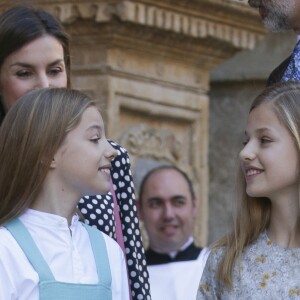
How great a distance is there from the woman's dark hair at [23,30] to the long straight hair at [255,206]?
0.66 m

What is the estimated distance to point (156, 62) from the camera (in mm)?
7516

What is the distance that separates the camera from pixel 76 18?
23.2ft

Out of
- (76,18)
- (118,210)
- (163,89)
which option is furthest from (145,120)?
(118,210)

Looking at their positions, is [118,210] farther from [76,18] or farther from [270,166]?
[76,18]

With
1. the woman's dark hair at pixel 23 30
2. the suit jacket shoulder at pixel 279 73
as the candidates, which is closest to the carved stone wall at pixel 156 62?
the woman's dark hair at pixel 23 30

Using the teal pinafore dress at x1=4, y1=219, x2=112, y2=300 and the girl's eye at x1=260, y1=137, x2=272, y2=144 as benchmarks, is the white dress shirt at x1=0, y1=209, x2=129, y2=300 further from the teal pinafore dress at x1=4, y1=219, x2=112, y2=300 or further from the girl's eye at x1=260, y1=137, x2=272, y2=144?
the girl's eye at x1=260, y1=137, x2=272, y2=144

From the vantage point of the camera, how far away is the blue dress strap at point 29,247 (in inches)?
173

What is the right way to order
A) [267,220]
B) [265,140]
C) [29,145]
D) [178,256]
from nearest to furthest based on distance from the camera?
[29,145] → [265,140] → [267,220] → [178,256]

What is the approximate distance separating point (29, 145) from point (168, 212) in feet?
10.2

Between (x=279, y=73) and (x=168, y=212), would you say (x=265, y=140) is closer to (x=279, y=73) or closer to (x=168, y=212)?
(x=279, y=73)

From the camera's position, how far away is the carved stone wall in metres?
7.11

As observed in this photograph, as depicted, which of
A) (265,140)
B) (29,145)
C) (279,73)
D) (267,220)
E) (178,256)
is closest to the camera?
(29,145)

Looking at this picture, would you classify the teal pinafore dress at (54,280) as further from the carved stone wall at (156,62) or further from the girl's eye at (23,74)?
the carved stone wall at (156,62)

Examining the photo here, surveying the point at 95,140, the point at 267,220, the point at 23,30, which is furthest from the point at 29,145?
the point at 267,220
